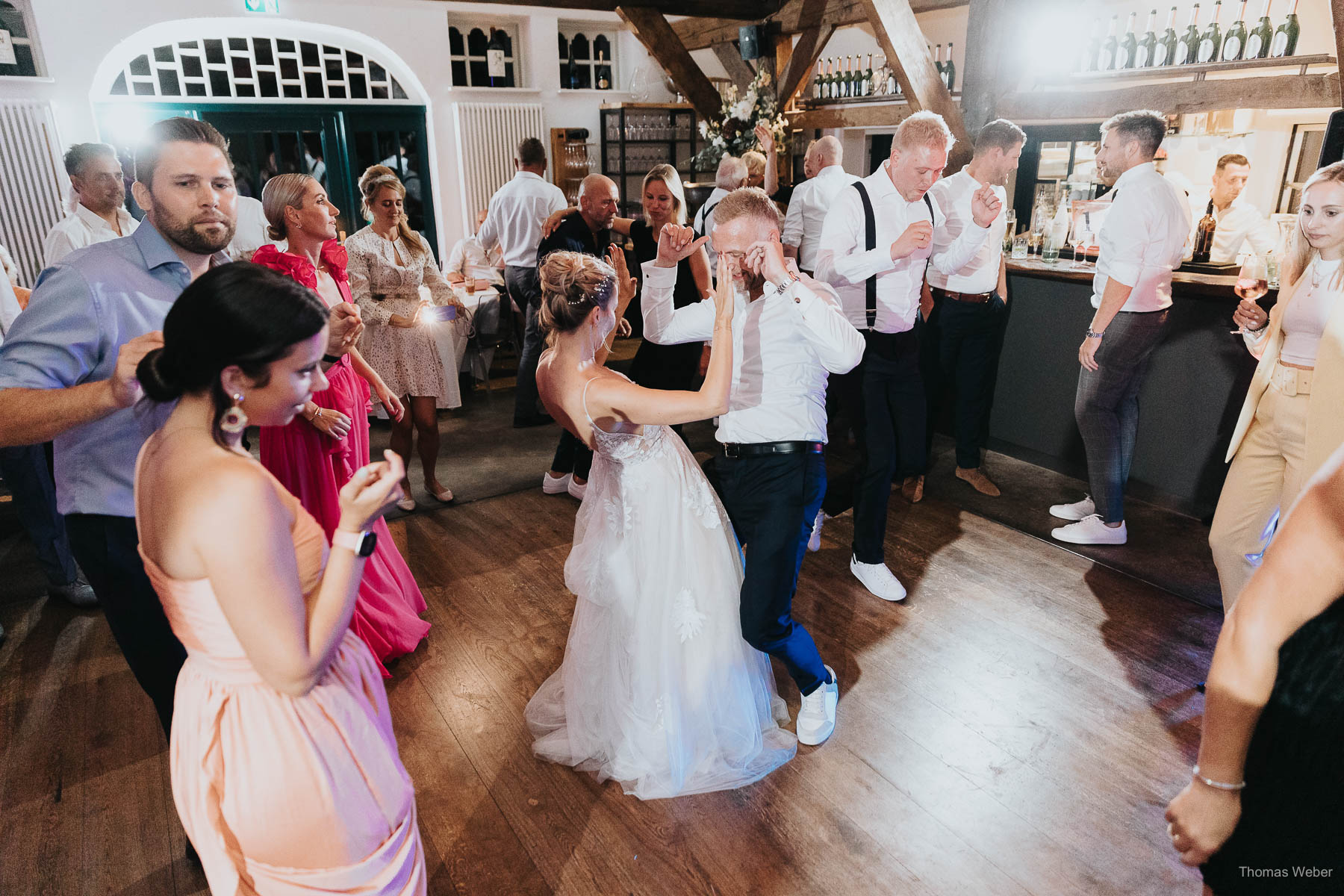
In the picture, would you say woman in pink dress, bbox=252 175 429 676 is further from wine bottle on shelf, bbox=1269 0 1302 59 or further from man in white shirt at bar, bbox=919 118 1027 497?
wine bottle on shelf, bbox=1269 0 1302 59

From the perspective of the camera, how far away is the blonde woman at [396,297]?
11.6ft

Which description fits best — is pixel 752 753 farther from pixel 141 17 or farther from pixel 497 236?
pixel 141 17

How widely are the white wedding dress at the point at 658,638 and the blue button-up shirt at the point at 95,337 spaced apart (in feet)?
3.30

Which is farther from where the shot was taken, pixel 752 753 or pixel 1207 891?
pixel 752 753

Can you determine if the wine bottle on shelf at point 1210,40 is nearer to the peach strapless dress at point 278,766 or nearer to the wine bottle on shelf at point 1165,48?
the wine bottle on shelf at point 1165,48

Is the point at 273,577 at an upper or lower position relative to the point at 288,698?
upper

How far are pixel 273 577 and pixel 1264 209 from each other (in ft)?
27.2

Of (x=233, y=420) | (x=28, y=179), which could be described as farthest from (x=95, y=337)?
(x=28, y=179)

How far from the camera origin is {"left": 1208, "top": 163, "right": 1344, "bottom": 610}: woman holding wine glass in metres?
2.13

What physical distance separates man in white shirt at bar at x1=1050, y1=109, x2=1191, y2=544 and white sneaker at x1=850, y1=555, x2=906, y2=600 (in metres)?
0.94

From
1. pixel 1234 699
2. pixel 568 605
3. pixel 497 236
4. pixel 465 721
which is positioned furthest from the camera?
pixel 497 236

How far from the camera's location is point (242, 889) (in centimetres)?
121

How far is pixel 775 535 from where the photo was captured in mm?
2070

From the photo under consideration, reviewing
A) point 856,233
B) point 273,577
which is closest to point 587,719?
point 273,577
